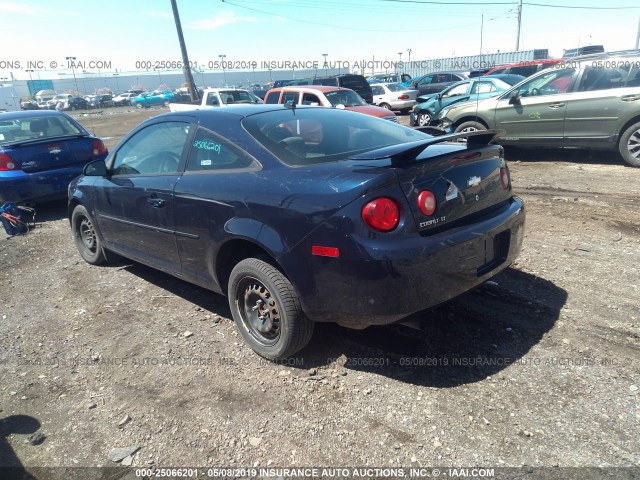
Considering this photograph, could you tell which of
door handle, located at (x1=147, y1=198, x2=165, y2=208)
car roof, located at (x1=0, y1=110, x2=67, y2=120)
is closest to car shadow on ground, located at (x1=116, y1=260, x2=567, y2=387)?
door handle, located at (x1=147, y1=198, x2=165, y2=208)

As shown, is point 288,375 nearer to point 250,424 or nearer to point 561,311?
point 250,424

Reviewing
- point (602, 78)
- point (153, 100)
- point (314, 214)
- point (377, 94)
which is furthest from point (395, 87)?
point (153, 100)

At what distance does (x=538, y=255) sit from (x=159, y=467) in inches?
147

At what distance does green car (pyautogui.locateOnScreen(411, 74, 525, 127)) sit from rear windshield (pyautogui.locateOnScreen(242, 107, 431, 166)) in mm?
8490

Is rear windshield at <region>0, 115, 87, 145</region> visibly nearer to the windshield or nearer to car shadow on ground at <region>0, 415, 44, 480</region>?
car shadow on ground at <region>0, 415, 44, 480</region>

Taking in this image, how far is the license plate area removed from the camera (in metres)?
2.88

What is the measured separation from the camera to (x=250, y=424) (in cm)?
261

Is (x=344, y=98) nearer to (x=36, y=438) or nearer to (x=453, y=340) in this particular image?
(x=453, y=340)

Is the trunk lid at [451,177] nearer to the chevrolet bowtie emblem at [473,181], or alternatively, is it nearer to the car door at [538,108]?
the chevrolet bowtie emblem at [473,181]

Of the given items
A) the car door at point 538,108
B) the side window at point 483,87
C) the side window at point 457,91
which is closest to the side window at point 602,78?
the car door at point 538,108

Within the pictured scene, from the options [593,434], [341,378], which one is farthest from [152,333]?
[593,434]

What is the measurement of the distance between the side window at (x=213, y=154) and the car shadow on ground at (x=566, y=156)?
291 inches

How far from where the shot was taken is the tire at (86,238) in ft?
16.4

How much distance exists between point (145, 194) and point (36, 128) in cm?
496
